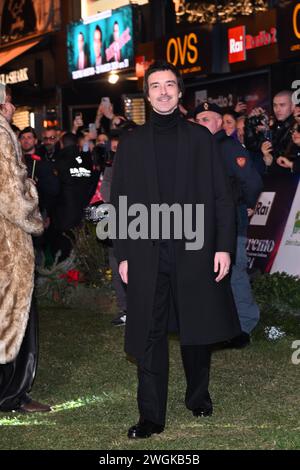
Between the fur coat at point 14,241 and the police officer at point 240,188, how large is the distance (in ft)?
7.36

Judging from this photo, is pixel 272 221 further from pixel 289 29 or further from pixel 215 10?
pixel 215 10

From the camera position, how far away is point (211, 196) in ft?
19.3

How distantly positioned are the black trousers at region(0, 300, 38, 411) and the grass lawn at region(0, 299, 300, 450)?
→ 0.12 m

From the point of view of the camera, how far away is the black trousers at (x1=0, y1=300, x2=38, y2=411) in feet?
21.4

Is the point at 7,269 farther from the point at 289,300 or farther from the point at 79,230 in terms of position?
the point at 79,230

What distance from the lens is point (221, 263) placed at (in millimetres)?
5863

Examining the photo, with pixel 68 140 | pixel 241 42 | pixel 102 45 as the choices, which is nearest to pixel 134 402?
pixel 68 140

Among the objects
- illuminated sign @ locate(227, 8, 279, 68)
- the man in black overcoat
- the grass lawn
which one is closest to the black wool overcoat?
the man in black overcoat

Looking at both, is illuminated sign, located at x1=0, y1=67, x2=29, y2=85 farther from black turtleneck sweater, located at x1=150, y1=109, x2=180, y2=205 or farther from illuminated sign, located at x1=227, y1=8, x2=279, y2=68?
black turtleneck sweater, located at x1=150, y1=109, x2=180, y2=205

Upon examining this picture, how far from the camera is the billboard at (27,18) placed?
24.6 meters

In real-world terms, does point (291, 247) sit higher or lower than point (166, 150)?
lower

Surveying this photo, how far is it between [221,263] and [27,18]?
68.3ft
